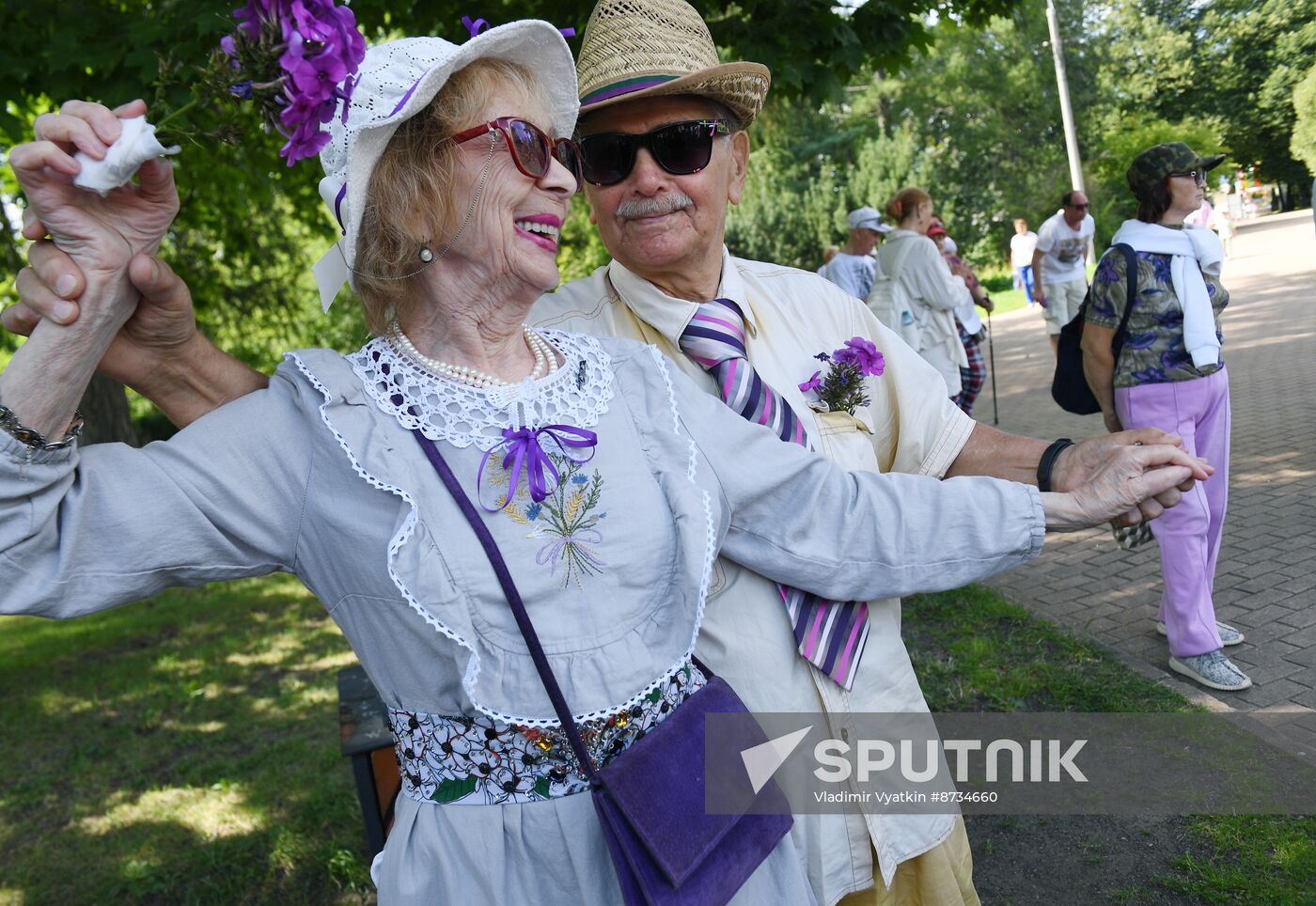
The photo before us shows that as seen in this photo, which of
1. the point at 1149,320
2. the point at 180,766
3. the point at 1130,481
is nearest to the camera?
the point at 1130,481

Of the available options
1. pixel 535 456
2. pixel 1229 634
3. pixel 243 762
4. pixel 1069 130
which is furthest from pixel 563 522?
pixel 1069 130

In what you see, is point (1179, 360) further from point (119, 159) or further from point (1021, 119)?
point (1021, 119)

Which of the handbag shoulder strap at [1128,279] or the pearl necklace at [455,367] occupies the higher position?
the pearl necklace at [455,367]

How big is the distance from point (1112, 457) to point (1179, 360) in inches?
116

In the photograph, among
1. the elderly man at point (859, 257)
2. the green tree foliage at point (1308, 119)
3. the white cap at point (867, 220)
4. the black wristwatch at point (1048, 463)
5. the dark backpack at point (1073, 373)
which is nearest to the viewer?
the black wristwatch at point (1048, 463)

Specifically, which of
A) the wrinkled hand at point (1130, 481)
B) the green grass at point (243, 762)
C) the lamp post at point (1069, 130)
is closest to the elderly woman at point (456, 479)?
the wrinkled hand at point (1130, 481)

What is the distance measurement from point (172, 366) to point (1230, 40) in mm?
39295

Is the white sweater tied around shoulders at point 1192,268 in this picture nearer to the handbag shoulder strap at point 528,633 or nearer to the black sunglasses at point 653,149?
the black sunglasses at point 653,149

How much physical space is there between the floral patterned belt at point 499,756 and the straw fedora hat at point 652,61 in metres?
1.38

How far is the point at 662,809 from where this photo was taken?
63.5 inches

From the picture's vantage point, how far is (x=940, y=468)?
7.77ft

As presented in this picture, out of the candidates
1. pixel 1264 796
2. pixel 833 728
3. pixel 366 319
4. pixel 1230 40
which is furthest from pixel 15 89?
pixel 1230 40

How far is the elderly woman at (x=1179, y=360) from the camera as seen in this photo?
449 cm

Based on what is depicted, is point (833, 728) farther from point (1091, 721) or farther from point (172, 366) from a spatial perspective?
point (1091, 721)
